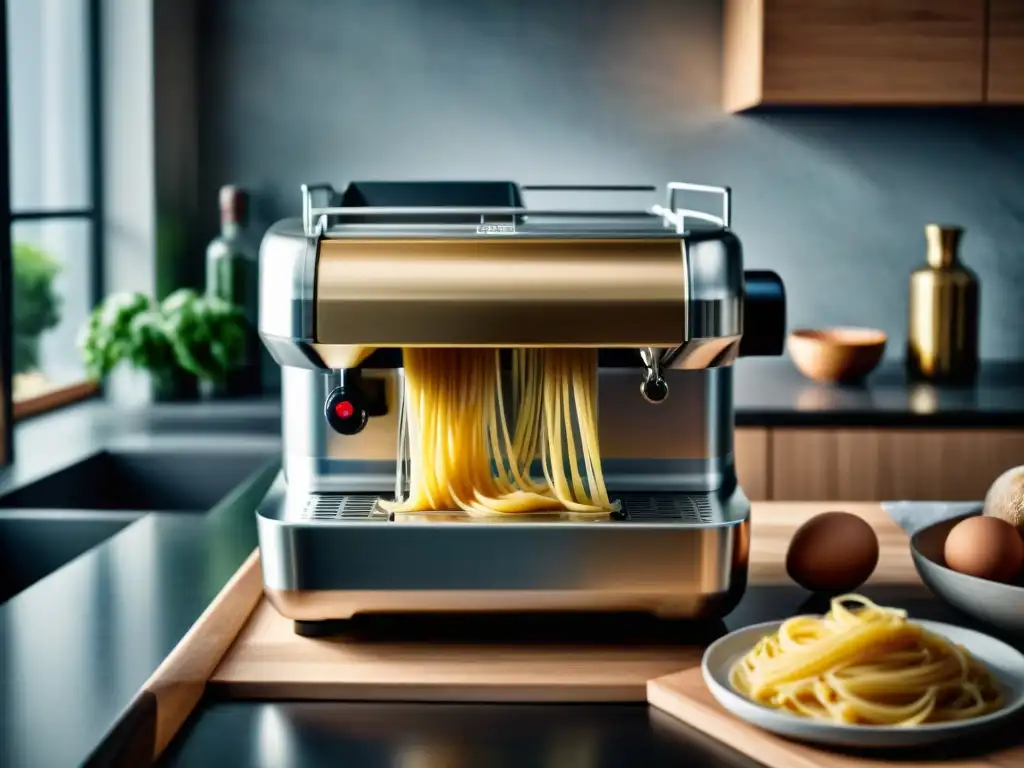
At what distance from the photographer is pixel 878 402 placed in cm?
273

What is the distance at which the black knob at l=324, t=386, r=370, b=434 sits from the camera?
1229mm

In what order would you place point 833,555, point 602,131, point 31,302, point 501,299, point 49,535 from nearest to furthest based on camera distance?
point 501,299 < point 833,555 < point 49,535 < point 31,302 < point 602,131

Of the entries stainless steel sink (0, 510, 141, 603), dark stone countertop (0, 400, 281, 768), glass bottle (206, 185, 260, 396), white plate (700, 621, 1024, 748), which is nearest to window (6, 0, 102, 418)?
glass bottle (206, 185, 260, 396)

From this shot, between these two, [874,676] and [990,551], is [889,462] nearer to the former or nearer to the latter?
[990,551]

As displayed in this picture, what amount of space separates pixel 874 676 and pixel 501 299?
428 millimetres

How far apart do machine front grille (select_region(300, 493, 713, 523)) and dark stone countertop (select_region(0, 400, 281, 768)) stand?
0.57 feet

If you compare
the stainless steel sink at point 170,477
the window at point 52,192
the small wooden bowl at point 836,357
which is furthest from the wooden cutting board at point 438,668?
the small wooden bowl at point 836,357

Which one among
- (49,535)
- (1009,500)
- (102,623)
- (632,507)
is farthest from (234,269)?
(1009,500)

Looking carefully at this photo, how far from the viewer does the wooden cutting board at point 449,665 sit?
112 cm

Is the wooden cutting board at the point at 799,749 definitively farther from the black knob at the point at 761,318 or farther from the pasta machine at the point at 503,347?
the black knob at the point at 761,318

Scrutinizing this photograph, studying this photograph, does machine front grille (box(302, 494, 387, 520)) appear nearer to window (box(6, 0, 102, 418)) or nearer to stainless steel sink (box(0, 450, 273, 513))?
stainless steel sink (box(0, 450, 273, 513))

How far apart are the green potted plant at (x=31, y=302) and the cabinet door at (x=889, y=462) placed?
1.57 m

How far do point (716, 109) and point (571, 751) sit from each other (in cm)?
247

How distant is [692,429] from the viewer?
130cm
